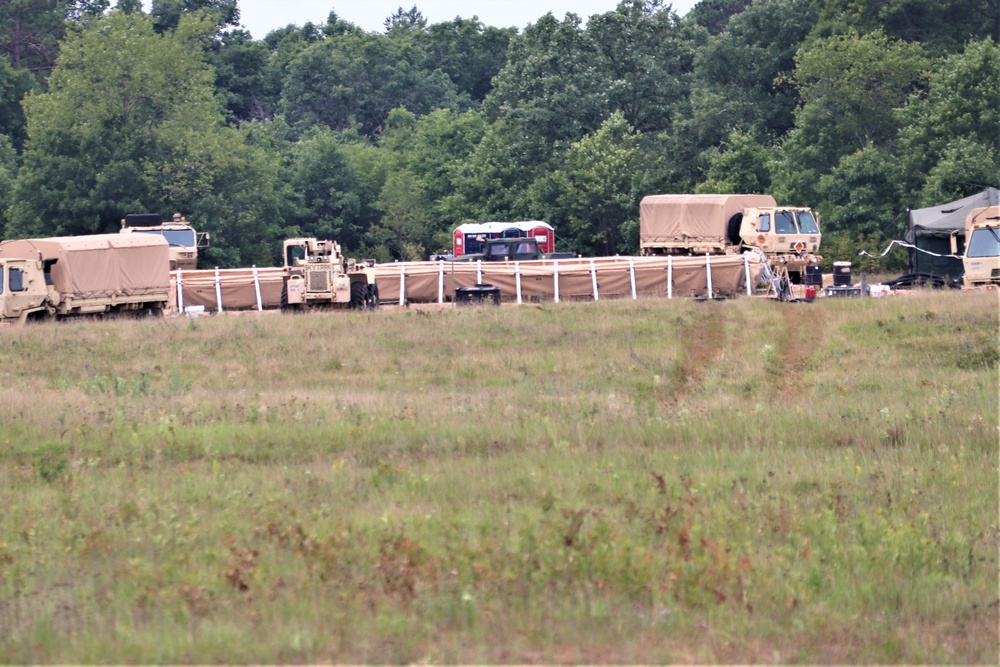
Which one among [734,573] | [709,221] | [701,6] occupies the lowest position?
[734,573]

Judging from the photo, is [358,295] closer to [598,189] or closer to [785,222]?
[785,222]

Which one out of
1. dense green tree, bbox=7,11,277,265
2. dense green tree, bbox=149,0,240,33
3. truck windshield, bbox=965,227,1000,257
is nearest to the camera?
truck windshield, bbox=965,227,1000,257

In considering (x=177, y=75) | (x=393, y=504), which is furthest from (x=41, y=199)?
(x=393, y=504)

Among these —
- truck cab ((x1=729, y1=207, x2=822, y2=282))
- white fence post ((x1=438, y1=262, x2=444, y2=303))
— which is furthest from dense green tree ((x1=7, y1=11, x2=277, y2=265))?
truck cab ((x1=729, y1=207, x2=822, y2=282))

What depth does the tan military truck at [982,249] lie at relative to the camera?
1241 inches

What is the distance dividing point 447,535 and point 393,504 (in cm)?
147

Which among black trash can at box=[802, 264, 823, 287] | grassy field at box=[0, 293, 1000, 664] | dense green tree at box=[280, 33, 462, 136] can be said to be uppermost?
dense green tree at box=[280, 33, 462, 136]

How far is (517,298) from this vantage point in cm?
3569

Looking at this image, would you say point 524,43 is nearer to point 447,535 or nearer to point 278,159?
point 278,159

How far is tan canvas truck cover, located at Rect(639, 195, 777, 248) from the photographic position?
1534 inches

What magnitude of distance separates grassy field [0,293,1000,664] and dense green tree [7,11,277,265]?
133 ft

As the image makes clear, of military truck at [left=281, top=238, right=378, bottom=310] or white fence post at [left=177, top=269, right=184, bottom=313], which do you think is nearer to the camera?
military truck at [left=281, top=238, right=378, bottom=310]

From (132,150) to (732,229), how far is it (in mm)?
34502

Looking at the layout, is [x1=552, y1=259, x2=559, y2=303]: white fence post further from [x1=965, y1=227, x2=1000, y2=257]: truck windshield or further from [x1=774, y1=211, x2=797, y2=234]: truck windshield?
[x1=965, y1=227, x2=1000, y2=257]: truck windshield
